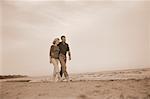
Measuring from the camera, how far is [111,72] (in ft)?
22.6

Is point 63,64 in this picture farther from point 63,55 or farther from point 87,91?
point 87,91

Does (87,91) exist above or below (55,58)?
below

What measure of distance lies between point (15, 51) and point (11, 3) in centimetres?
94

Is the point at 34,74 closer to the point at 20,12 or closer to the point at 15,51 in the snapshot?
the point at 15,51

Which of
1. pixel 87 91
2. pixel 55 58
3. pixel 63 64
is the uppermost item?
pixel 55 58

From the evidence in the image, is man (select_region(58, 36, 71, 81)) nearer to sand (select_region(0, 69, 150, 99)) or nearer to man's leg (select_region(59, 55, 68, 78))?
man's leg (select_region(59, 55, 68, 78))

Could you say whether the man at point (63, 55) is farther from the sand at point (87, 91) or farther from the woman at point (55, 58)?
the sand at point (87, 91)

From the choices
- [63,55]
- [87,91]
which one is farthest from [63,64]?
[87,91]

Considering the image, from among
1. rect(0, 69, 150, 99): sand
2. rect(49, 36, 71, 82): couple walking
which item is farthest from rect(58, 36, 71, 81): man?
rect(0, 69, 150, 99): sand

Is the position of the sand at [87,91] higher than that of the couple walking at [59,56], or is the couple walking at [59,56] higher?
the couple walking at [59,56]

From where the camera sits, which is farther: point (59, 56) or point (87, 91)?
point (59, 56)

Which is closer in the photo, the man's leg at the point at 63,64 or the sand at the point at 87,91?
the sand at the point at 87,91

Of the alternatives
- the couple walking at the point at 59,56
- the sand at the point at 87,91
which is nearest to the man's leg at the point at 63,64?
the couple walking at the point at 59,56

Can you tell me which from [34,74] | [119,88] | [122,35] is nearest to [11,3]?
[34,74]
